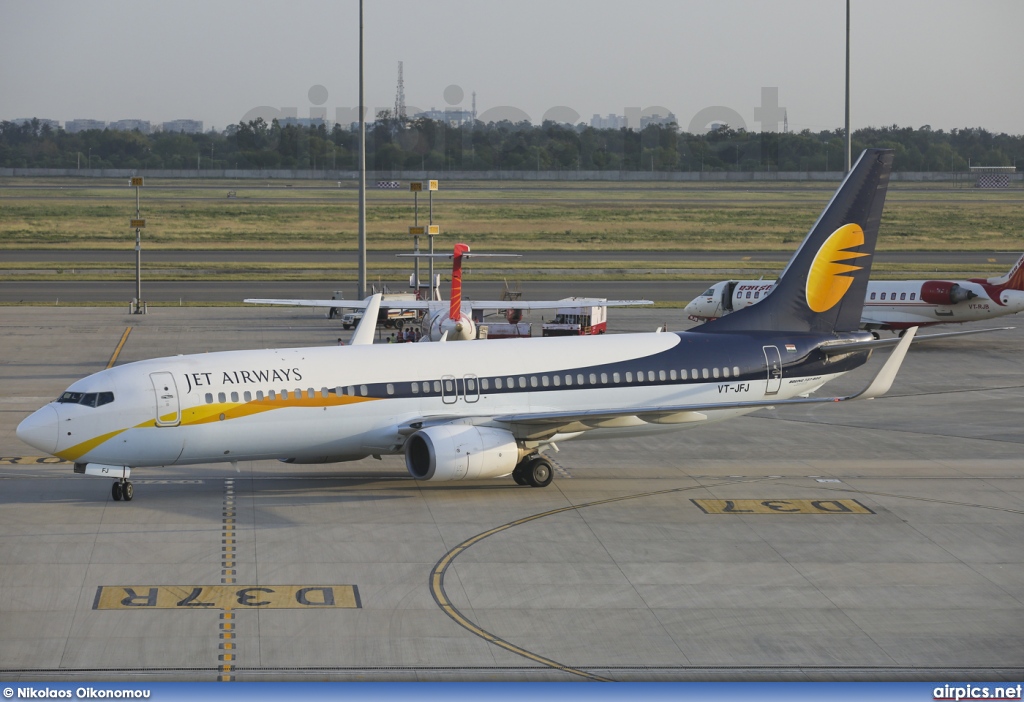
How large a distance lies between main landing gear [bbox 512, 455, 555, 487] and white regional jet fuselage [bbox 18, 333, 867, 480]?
0.49 metres

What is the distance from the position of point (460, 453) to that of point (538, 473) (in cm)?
294

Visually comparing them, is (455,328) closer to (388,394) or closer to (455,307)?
(455,307)

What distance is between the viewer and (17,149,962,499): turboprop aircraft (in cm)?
2802

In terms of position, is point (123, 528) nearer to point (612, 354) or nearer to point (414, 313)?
point (612, 354)

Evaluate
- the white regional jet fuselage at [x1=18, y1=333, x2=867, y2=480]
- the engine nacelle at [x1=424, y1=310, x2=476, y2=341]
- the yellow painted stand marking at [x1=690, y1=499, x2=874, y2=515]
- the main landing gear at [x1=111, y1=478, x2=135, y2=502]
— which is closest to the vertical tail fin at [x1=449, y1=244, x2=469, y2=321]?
the engine nacelle at [x1=424, y1=310, x2=476, y2=341]

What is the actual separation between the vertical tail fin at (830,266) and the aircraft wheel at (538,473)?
6.83m

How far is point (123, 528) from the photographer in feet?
86.9

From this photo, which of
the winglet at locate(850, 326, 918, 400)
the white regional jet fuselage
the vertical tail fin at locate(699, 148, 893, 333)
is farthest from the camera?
the vertical tail fin at locate(699, 148, 893, 333)

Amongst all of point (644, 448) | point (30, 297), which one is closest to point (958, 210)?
point (30, 297)

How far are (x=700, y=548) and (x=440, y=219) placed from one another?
124 meters

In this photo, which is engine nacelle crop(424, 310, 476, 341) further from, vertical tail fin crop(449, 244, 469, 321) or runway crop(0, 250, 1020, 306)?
runway crop(0, 250, 1020, 306)

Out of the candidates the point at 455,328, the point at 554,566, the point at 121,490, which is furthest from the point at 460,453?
the point at 455,328

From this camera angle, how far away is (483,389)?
3056 centimetres

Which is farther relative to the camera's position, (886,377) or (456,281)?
(456,281)
